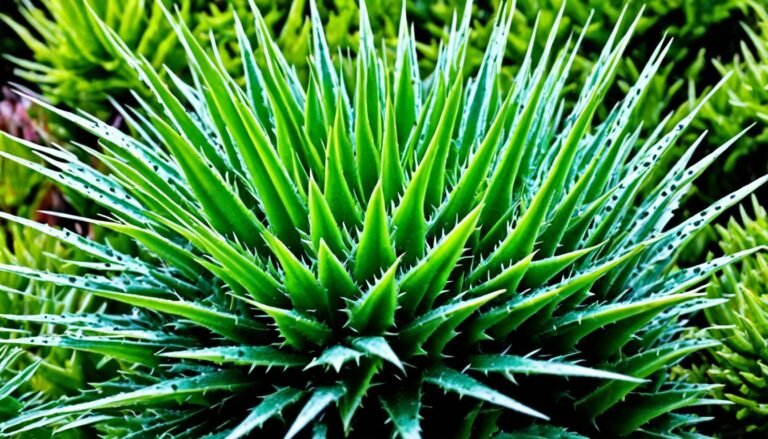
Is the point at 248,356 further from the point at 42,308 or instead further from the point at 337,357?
the point at 42,308

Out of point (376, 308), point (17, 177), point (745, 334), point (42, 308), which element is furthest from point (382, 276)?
point (17, 177)

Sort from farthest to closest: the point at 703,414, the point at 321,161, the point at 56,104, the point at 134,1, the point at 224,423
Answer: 1. the point at 56,104
2. the point at 134,1
3. the point at 703,414
4. the point at 321,161
5. the point at 224,423

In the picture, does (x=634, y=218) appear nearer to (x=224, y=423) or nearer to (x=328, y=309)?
(x=328, y=309)

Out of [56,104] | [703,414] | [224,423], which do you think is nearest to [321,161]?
[224,423]

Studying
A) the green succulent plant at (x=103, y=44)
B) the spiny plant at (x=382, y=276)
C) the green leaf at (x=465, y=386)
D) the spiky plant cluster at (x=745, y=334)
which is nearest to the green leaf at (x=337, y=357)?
the spiny plant at (x=382, y=276)

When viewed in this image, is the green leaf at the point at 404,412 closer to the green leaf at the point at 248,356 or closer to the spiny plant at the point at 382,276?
the spiny plant at the point at 382,276

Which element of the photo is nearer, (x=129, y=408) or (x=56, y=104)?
(x=129, y=408)
